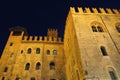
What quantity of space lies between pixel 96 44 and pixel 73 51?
8.67ft

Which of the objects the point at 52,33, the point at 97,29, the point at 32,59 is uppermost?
the point at 52,33

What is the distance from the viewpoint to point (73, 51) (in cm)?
1428

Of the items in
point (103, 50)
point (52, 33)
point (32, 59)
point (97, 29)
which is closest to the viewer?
point (103, 50)

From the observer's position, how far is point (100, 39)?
13086 millimetres

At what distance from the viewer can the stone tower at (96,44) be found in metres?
10.7

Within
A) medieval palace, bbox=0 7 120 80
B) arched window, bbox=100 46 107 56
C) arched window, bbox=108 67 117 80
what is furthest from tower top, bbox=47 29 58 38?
arched window, bbox=108 67 117 80

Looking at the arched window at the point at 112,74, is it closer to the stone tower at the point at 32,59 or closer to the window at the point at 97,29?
the window at the point at 97,29

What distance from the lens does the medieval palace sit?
36.8 feet

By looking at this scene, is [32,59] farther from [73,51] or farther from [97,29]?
[97,29]

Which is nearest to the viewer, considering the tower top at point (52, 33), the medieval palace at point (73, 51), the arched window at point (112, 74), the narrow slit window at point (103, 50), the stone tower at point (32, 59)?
the arched window at point (112, 74)

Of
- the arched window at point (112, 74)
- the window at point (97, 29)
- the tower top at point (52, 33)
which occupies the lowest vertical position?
the arched window at point (112, 74)

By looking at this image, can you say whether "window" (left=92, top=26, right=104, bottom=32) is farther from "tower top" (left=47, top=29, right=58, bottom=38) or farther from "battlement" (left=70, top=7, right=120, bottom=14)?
→ "tower top" (left=47, top=29, right=58, bottom=38)

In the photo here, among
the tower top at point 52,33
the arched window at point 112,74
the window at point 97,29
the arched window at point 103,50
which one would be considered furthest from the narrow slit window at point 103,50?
the tower top at point 52,33

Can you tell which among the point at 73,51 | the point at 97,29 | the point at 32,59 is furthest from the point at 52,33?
the point at 97,29
